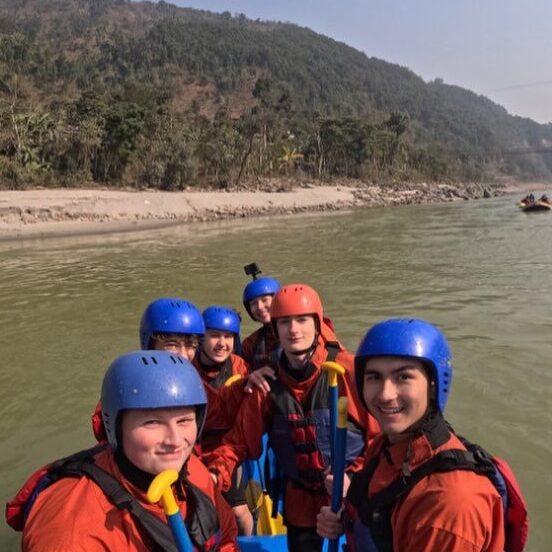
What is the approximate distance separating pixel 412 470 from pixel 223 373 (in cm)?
240

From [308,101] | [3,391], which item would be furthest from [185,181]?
[308,101]

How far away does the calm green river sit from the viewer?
634 centimetres

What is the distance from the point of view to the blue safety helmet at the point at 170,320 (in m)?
3.67

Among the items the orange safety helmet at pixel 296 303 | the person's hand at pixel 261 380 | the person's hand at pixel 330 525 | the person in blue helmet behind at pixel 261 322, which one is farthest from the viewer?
the person in blue helmet behind at pixel 261 322

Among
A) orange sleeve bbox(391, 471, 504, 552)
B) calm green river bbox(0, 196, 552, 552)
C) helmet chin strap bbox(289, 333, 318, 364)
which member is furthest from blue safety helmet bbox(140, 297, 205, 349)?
calm green river bbox(0, 196, 552, 552)

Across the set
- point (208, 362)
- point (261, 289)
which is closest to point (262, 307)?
point (261, 289)

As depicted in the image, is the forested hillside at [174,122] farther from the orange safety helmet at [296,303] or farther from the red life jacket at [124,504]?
the red life jacket at [124,504]

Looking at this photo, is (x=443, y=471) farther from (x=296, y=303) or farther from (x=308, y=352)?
(x=296, y=303)

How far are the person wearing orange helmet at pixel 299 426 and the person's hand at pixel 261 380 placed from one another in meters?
0.04

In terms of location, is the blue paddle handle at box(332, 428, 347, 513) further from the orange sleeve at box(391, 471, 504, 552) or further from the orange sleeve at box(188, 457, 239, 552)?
the orange sleeve at box(391, 471, 504, 552)

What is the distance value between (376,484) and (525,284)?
13389 mm

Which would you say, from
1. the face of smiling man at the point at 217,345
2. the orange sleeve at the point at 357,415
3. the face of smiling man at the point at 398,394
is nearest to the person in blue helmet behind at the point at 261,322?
the face of smiling man at the point at 217,345

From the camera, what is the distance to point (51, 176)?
37938mm

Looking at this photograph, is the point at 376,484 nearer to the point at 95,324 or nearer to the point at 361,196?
the point at 95,324
